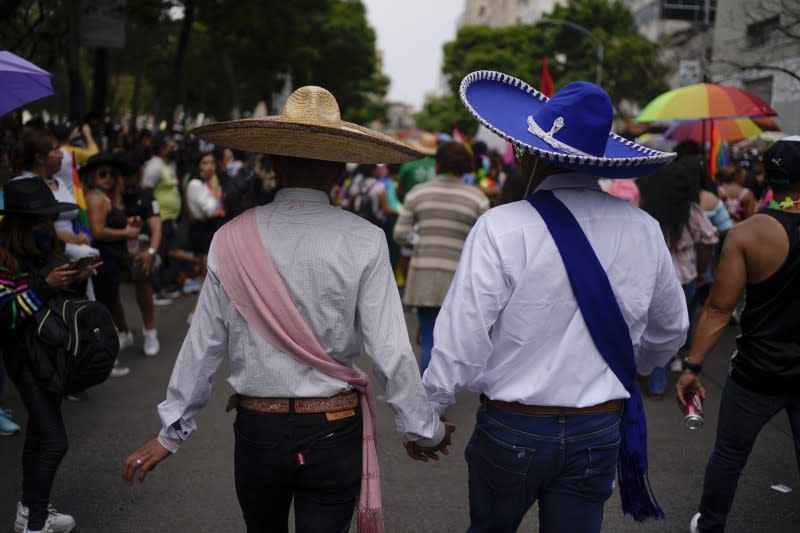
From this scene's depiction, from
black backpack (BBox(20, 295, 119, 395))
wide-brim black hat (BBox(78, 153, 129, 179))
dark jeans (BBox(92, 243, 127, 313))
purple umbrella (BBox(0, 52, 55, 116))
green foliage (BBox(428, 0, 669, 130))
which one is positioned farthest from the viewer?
green foliage (BBox(428, 0, 669, 130))

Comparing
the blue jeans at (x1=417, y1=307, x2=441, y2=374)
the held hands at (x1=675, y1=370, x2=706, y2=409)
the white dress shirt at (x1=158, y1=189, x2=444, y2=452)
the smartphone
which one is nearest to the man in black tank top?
the held hands at (x1=675, y1=370, x2=706, y2=409)

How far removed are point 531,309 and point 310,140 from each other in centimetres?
86

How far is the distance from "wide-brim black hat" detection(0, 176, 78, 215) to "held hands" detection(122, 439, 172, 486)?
165cm

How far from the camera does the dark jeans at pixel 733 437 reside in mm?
3709

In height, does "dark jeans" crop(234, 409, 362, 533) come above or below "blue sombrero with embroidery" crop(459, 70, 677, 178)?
below

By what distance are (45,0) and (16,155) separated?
1257cm

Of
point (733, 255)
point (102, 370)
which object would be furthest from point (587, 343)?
point (102, 370)

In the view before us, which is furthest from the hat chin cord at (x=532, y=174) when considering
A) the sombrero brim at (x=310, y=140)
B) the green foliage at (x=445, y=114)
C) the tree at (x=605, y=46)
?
the green foliage at (x=445, y=114)

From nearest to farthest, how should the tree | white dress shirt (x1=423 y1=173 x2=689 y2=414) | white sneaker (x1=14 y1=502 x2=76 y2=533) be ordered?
white dress shirt (x1=423 y1=173 x2=689 y2=414) < white sneaker (x1=14 y1=502 x2=76 y2=533) < the tree

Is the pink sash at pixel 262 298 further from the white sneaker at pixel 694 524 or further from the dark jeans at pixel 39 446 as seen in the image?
the white sneaker at pixel 694 524

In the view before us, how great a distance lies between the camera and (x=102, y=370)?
4.09 m

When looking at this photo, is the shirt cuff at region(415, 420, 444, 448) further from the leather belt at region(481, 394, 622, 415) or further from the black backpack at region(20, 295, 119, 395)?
the black backpack at region(20, 295, 119, 395)

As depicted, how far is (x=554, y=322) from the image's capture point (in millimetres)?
2670

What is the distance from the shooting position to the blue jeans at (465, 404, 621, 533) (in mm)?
2666
